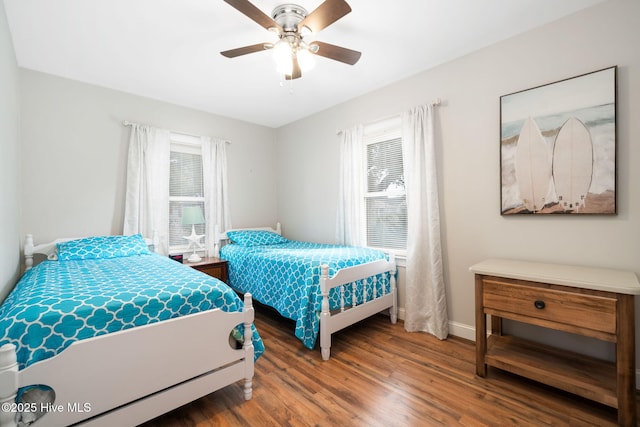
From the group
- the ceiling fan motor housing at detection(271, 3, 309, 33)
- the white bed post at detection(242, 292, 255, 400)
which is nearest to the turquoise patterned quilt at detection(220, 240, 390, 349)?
the white bed post at detection(242, 292, 255, 400)

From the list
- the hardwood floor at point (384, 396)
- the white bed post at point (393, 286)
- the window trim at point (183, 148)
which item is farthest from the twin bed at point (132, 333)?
the window trim at point (183, 148)

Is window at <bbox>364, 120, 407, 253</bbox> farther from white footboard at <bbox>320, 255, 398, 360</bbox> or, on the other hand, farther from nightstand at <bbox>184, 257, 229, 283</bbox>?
nightstand at <bbox>184, 257, 229, 283</bbox>

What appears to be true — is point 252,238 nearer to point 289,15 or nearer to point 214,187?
point 214,187

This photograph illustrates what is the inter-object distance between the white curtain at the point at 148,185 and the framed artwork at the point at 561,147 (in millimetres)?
3410

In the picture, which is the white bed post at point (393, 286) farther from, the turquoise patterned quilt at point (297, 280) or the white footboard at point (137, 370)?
the white footboard at point (137, 370)

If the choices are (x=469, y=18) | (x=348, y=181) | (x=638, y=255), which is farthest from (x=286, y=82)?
(x=638, y=255)

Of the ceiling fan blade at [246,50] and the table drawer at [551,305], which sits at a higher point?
the ceiling fan blade at [246,50]

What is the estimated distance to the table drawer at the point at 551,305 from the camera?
1.51 meters

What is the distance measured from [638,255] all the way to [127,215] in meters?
4.22

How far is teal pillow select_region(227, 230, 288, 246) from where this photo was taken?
364 cm

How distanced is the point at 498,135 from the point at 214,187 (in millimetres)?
3168

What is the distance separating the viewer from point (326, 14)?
1614 millimetres

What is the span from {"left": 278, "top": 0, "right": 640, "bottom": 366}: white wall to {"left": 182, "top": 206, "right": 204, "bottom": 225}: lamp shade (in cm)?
208

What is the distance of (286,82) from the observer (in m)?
2.99
